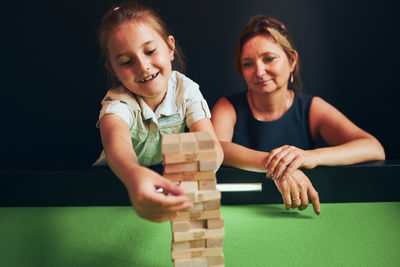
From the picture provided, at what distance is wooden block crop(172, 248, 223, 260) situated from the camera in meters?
1.11

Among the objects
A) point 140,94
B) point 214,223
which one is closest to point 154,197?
point 214,223

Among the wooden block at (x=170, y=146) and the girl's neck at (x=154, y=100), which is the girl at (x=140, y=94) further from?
the wooden block at (x=170, y=146)

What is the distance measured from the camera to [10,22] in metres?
2.81

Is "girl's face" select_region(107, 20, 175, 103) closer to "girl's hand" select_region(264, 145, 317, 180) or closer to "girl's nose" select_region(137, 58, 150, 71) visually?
"girl's nose" select_region(137, 58, 150, 71)

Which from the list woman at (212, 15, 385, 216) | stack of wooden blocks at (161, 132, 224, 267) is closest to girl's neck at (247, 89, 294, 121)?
woman at (212, 15, 385, 216)

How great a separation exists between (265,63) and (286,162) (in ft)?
2.43

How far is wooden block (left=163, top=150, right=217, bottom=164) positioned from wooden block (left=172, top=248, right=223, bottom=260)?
29 centimetres

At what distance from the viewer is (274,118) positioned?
2.33 metres

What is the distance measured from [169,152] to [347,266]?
781 mm

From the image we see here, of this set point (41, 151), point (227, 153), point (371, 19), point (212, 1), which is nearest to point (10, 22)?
point (41, 151)

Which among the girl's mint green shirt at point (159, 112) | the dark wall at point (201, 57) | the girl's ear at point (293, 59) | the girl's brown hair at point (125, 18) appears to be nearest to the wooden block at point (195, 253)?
the girl's mint green shirt at point (159, 112)

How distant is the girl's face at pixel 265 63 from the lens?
82.8 inches

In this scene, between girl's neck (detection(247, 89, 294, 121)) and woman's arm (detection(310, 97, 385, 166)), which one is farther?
girl's neck (detection(247, 89, 294, 121))

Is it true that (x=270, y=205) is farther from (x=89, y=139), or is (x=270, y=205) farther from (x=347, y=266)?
(x=89, y=139)
